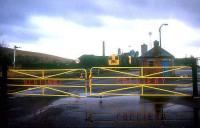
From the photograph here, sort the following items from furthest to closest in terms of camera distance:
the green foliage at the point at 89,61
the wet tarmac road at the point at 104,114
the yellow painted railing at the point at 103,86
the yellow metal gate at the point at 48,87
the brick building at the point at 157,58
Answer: the green foliage at the point at 89,61
the brick building at the point at 157,58
the yellow metal gate at the point at 48,87
the yellow painted railing at the point at 103,86
the wet tarmac road at the point at 104,114

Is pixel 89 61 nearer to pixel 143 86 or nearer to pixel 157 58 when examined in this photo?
pixel 157 58

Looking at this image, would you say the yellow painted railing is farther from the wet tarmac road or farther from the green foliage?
the green foliage

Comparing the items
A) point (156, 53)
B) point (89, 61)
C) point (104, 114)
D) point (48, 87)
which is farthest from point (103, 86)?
point (89, 61)

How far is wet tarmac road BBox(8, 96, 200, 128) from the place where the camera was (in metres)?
6.63

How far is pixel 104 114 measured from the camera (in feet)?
25.5

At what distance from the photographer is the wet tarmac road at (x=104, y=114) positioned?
663cm

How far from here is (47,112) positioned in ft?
26.8

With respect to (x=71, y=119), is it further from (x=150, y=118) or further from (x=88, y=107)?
(x=150, y=118)

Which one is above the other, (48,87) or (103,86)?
(48,87)

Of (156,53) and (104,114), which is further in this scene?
(156,53)

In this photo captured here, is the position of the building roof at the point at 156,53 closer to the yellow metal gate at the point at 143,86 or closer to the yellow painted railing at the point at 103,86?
the yellow metal gate at the point at 143,86

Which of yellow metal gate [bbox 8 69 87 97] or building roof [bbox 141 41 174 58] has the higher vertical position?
building roof [bbox 141 41 174 58]

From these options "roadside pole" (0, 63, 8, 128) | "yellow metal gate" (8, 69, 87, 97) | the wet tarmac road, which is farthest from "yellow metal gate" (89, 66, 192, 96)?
"roadside pole" (0, 63, 8, 128)

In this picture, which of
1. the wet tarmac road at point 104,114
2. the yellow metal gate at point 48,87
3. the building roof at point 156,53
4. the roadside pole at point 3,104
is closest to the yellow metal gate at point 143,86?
the yellow metal gate at point 48,87
